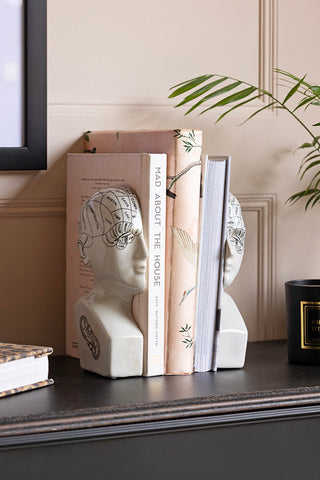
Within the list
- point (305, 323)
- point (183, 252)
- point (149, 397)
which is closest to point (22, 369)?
point (149, 397)

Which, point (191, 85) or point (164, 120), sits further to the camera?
point (164, 120)

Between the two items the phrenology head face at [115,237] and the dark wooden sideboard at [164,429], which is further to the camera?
the phrenology head face at [115,237]

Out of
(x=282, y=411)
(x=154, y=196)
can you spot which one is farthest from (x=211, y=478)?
(x=154, y=196)

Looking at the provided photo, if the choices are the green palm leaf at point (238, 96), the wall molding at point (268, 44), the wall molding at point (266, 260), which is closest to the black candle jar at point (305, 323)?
the wall molding at point (266, 260)

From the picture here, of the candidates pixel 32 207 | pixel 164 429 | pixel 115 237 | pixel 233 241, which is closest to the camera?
pixel 164 429

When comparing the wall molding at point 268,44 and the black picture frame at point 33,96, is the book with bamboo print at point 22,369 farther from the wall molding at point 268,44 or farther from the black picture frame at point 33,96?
the wall molding at point 268,44

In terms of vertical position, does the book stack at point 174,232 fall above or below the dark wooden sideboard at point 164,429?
above

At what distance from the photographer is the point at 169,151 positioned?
113cm

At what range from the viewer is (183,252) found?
1.15 meters

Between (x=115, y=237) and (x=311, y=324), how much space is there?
0.37 meters

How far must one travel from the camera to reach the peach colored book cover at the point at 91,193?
44.2 inches

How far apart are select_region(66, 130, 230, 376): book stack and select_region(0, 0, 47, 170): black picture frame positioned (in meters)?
0.12

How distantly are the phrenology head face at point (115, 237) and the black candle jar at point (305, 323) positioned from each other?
0.92 ft

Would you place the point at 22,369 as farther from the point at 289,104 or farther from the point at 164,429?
the point at 289,104
